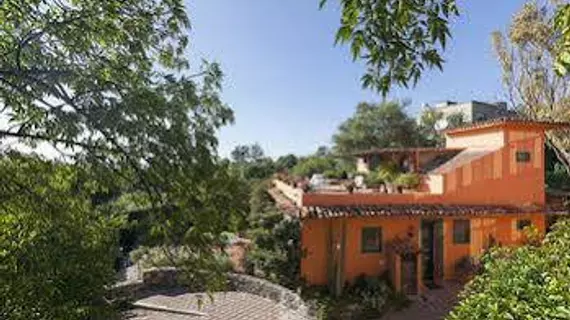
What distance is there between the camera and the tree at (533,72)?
22969 mm

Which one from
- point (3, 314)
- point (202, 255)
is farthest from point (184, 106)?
point (3, 314)

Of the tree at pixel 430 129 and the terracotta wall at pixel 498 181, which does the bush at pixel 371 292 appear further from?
the tree at pixel 430 129

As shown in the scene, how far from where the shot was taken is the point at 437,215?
1827cm

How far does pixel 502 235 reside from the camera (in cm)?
2058

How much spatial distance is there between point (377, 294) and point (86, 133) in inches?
546

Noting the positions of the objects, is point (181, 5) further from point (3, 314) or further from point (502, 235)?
point (502, 235)

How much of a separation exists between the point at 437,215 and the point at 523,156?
234 inches

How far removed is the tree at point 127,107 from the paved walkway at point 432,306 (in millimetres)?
11568

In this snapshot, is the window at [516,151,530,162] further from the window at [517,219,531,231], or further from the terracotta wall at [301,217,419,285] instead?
the terracotta wall at [301,217,419,285]

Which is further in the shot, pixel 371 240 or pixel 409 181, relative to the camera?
pixel 409 181

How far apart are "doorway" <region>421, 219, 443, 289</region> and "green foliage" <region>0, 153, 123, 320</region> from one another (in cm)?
1489

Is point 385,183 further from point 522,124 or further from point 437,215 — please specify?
point 522,124

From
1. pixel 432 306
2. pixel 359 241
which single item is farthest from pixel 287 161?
pixel 432 306

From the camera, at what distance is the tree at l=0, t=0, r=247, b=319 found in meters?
4.64
